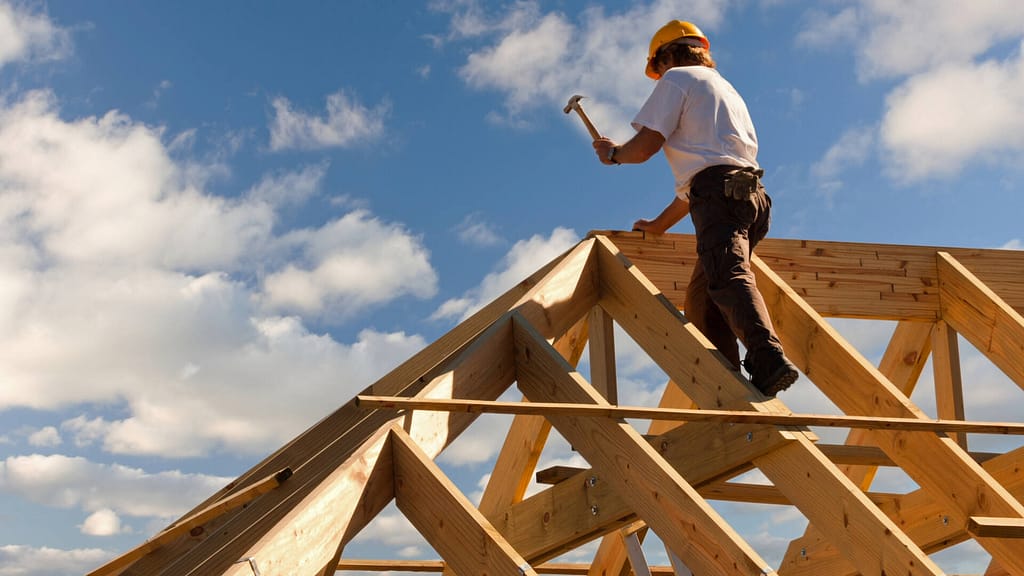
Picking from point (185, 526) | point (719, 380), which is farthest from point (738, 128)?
point (185, 526)

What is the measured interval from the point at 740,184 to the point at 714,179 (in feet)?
0.36

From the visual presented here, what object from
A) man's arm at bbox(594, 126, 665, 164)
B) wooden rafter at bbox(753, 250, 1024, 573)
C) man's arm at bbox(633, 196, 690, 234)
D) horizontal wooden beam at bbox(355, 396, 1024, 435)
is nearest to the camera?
horizontal wooden beam at bbox(355, 396, 1024, 435)

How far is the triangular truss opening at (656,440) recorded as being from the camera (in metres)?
3.36

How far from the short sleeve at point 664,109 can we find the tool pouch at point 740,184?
1.07 feet

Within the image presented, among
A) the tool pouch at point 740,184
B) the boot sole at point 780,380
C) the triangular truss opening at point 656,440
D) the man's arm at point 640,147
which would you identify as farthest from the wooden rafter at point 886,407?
the man's arm at point 640,147

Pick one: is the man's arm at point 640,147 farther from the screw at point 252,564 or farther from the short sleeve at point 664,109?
the screw at point 252,564

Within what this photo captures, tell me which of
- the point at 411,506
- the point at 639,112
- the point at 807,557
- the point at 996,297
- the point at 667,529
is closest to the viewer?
the point at 411,506

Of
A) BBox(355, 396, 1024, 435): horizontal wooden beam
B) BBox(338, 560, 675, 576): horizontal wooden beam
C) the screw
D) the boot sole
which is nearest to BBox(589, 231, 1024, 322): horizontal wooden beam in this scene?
the boot sole

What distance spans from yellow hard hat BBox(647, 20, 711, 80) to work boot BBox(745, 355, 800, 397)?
149 centimetres

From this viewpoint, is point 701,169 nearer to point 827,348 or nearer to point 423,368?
point 827,348

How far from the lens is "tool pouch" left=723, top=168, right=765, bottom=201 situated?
14.0 ft

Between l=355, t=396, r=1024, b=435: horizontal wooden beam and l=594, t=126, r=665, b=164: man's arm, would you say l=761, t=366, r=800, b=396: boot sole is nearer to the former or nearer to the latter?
l=355, t=396, r=1024, b=435: horizontal wooden beam

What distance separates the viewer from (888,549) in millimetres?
3570

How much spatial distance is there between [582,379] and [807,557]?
2963mm
